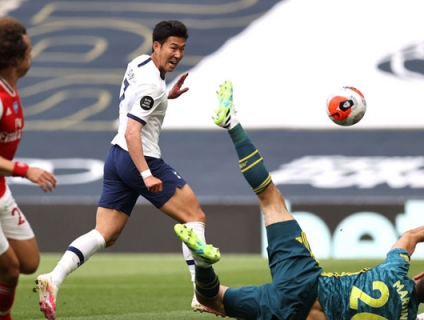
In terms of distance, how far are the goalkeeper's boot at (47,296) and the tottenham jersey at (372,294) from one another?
1.75 m

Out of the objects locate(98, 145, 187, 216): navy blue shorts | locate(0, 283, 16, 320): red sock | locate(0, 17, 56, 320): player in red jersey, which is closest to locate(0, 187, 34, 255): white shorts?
locate(0, 17, 56, 320): player in red jersey

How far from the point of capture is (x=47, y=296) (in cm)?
605

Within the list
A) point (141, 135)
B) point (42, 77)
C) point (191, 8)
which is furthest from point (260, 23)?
point (141, 135)

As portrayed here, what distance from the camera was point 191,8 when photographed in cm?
1806

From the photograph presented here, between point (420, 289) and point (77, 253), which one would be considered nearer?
point (420, 289)

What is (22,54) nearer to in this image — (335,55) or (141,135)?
(141,135)

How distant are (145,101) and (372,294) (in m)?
2.28

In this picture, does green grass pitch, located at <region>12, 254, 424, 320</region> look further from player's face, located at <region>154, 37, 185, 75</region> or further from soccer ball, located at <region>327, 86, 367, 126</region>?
player's face, located at <region>154, 37, 185, 75</region>

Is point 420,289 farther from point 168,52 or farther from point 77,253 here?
point 168,52

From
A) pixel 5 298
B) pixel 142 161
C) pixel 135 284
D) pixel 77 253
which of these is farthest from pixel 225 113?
pixel 135 284

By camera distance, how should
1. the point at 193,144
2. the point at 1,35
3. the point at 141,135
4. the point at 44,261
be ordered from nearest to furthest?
the point at 1,35 → the point at 141,135 → the point at 44,261 → the point at 193,144

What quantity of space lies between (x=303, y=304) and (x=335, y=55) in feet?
40.3

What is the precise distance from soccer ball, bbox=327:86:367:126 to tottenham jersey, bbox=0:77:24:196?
2.50 m

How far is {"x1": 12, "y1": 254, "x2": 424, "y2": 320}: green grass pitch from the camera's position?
24.2 ft
